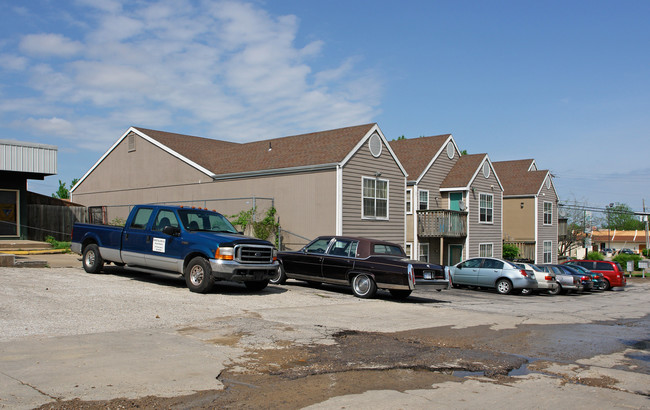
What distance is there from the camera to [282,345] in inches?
330

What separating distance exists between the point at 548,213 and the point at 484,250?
1008cm

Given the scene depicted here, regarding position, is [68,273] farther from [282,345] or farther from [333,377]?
[333,377]

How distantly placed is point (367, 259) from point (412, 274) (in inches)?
54.0

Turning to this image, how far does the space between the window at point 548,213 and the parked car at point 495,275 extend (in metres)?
20.5

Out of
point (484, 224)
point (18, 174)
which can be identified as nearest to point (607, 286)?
point (484, 224)

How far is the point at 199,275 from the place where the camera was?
43.1ft

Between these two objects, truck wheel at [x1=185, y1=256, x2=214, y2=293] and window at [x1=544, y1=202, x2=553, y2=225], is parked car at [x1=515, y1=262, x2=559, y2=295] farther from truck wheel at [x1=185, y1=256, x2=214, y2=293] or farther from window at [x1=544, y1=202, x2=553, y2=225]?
window at [x1=544, y1=202, x2=553, y2=225]

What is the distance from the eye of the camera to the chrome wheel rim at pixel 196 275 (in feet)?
43.1

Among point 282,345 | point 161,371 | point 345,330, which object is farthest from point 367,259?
point 161,371

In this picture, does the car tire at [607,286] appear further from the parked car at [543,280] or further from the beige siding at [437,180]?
the beige siding at [437,180]

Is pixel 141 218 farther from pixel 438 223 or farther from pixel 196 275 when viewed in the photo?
pixel 438 223

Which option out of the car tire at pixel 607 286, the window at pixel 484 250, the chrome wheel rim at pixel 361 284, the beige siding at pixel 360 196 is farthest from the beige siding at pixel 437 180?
the chrome wheel rim at pixel 361 284

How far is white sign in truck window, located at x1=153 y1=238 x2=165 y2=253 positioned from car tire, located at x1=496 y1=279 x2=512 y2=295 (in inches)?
540

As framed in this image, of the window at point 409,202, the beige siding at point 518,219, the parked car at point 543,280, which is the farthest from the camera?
the beige siding at point 518,219
